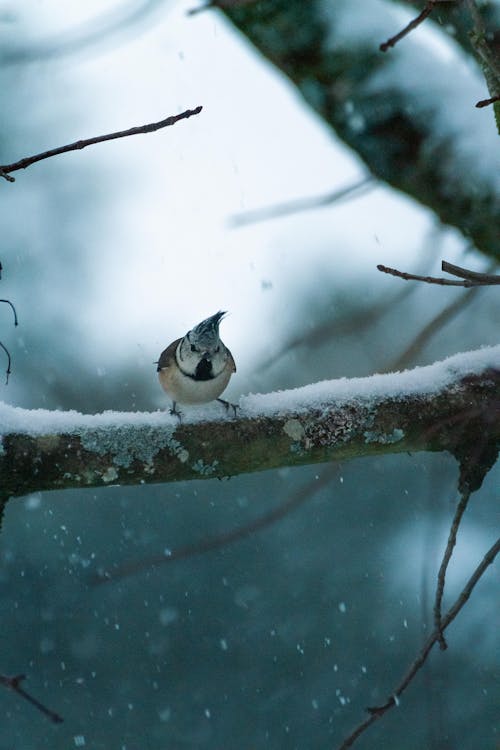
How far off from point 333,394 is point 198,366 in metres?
0.60

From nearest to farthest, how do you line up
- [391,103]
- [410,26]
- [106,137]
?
[106,137]
[410,26]
[391,103]

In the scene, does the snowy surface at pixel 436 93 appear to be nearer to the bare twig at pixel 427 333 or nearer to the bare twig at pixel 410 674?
the bare twig at pixel 427 333

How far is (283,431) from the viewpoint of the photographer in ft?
4.54

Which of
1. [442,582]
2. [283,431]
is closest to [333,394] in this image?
[283,431]

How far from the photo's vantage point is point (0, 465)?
4.08 ft

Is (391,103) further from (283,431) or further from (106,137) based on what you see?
(106,137)

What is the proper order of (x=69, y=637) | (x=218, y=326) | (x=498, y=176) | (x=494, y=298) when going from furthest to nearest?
(x=69, y=637)
(x=494, y=298)
(x=218, y=326)
(x=498, y=176)

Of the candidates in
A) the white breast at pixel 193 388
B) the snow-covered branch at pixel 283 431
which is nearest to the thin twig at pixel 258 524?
the snow-covered branch at pixel 283 431

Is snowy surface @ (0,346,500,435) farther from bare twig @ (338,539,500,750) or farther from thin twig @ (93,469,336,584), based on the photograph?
bare twig @ (338,539,500,750)

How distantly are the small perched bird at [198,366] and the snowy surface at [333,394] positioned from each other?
0.41 m

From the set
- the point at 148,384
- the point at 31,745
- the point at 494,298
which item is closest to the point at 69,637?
the point at 31,745

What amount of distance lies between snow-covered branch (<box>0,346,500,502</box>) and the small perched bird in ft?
1.41

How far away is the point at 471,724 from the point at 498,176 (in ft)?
16.2

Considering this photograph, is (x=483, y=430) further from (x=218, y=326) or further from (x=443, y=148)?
(x=218, y=326)
